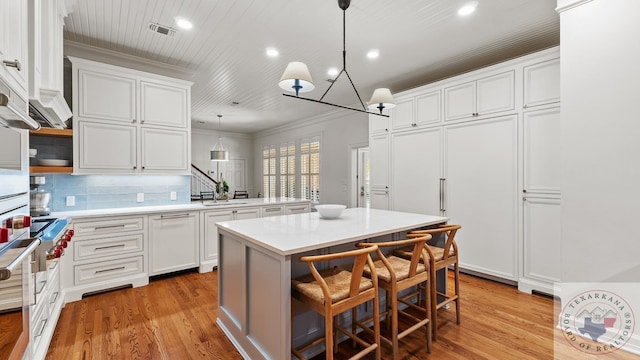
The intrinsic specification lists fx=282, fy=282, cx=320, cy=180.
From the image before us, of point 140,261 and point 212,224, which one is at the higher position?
point 212,224

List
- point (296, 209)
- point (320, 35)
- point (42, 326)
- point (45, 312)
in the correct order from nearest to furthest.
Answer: point (42, 326), point (45, 312), point (320, 35), point (296, 209)

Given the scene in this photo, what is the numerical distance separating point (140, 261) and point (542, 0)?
4.78 metres

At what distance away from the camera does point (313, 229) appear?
2076 millimetres

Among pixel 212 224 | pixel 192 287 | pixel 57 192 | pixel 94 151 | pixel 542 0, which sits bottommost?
pixel 192 287

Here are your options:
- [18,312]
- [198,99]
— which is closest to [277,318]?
[18,312]

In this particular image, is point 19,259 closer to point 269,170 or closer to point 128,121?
point 128,121

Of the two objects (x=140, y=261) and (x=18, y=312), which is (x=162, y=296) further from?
(x=18, y=312)

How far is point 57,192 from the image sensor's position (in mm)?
3158

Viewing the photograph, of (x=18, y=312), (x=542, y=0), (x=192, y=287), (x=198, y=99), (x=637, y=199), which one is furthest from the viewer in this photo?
(x=198, y=99)

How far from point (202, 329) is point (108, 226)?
1669 mm

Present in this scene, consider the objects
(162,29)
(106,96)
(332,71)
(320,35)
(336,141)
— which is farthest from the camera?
(336,141)

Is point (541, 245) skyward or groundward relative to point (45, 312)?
skyward

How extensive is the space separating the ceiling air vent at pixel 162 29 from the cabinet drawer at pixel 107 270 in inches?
98.2

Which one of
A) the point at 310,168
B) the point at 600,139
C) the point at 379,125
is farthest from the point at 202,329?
the point at 310,168
